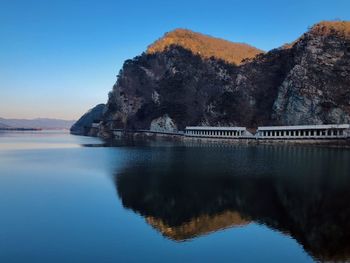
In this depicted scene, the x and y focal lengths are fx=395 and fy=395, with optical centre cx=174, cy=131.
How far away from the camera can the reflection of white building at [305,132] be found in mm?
105688

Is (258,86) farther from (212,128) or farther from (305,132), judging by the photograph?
(305,132)

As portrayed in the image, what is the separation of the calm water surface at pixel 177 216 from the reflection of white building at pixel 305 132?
5108cm

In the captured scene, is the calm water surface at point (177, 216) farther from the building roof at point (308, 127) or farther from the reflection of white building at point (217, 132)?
the reflection of white building at point (217, 132)

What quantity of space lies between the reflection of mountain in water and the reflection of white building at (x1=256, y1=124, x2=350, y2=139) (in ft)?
154

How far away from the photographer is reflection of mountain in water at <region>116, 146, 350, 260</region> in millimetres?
29061

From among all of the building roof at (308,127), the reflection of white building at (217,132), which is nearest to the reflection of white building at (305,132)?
the building roof at (308,127)

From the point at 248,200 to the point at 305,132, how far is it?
8323cm

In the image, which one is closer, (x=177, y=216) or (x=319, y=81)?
(x=177, y=216)

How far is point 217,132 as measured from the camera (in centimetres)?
14388

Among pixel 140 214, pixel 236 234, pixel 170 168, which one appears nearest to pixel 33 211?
pixel 140 214

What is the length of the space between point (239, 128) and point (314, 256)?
111623mm

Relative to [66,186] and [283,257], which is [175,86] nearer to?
[66,186]

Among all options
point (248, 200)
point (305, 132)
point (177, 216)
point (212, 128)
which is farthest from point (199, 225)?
point (212, 128)

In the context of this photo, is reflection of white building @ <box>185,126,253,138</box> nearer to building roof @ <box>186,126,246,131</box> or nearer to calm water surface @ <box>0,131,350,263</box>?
building roof @ <box>186,126,246,131</box>
